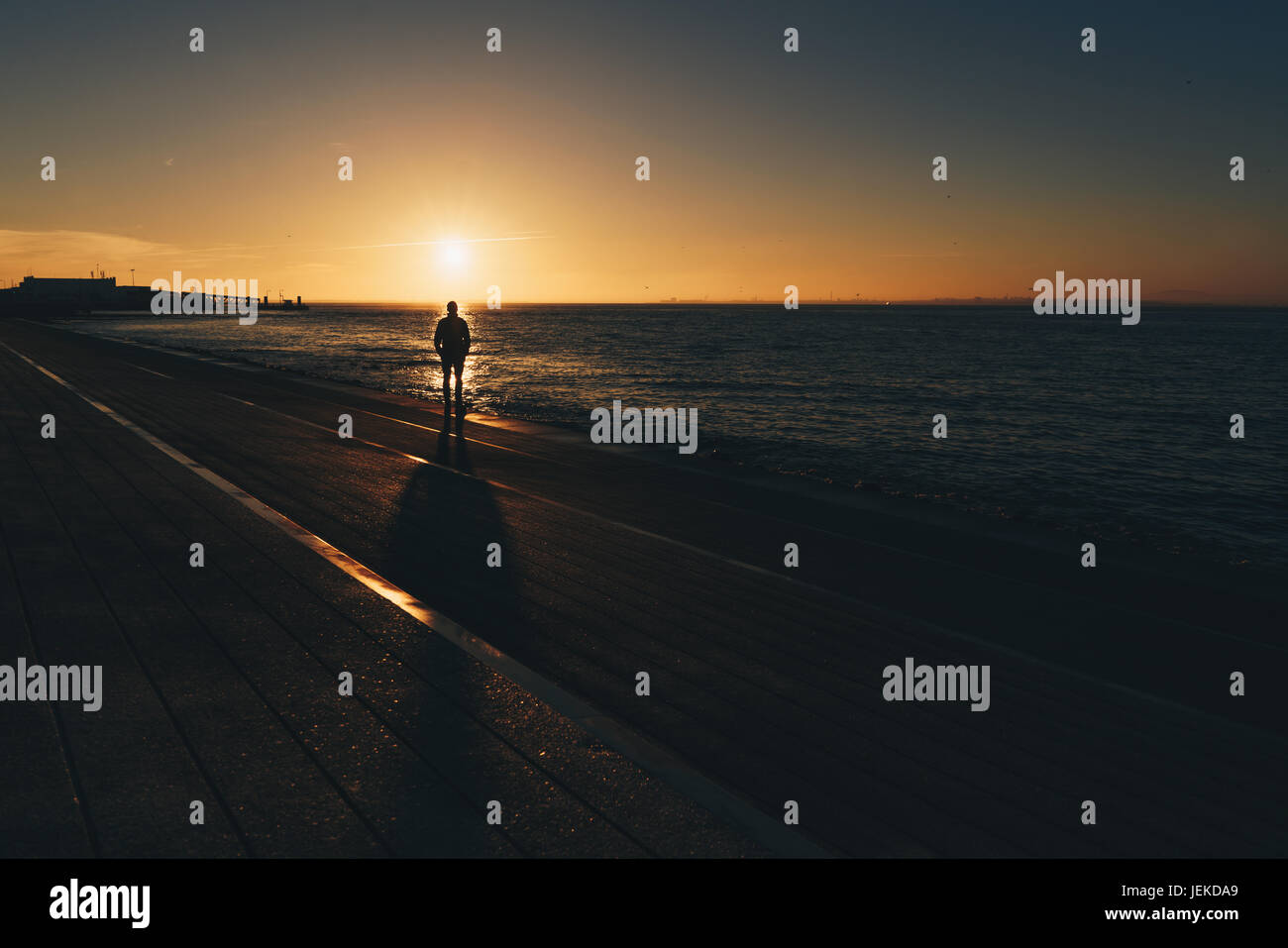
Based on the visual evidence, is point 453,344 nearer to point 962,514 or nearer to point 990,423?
point 962,514

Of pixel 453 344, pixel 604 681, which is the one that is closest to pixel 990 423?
pixel 453 344

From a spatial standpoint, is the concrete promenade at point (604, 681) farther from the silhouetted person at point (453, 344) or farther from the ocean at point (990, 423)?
the silhouetted person at point (453, 344)

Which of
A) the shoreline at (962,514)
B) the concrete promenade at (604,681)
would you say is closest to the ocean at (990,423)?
the shoreline at (962,514)

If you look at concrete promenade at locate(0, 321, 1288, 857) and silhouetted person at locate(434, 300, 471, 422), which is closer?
concrete promenade at locate(0, 321, 1288, 857)

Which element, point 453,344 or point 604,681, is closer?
point 604,681

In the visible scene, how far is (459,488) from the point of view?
35.6ft

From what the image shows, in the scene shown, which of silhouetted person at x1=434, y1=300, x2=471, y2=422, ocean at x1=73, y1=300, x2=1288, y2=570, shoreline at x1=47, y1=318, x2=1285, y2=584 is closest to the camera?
shoreline at x1=47, y1=318, x2=1285, y2=584

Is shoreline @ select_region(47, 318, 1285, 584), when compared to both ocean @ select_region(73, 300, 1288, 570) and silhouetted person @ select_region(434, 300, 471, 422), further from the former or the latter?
silhouetted person @ select_region(434, 300, 471, 422)

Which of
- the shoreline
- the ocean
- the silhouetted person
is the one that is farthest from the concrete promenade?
the silhouetted person

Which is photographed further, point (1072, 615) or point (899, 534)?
point (899, 534)

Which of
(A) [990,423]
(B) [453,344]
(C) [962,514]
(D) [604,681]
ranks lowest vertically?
(D) [604,681]
